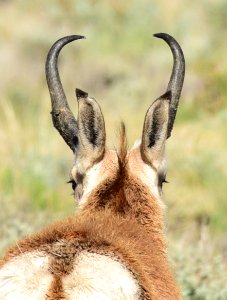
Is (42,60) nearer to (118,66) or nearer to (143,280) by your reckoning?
(118,66)

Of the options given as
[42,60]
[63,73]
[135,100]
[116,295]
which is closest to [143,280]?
[116,295]

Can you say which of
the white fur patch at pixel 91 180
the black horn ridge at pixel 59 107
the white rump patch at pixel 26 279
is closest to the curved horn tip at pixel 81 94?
the white fur patch at pixel 91 180

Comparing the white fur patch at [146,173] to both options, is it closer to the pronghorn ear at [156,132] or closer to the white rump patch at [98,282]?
the pronghorn ear at [156,132]

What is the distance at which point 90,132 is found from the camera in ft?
21.4

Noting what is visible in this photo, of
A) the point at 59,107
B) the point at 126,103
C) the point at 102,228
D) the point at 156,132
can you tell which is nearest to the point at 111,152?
the point at 156,132

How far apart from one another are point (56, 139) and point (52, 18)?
699 inches

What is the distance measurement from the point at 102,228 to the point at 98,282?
715mm

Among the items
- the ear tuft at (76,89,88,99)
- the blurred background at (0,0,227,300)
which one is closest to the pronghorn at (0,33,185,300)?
the ear tuft at (76,89,88,99)

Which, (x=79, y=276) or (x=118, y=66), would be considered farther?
(x=118, y=66)

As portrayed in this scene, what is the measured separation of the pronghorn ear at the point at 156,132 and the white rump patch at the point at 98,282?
201 cm

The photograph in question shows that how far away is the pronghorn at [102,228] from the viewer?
4.38 metres

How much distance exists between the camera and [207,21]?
30.8 metres

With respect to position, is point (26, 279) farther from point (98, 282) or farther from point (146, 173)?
point (146, 173)

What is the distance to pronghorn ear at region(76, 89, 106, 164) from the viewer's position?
21.0ft
